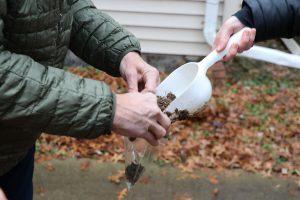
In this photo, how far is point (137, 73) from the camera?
211 centimetres

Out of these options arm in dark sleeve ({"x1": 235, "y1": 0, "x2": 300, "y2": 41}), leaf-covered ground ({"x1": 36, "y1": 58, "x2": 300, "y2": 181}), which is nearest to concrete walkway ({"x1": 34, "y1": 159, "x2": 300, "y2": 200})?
leaf-covered ground ({"x1": 36, "y1": 58, "x2": 300, "y2": 181})

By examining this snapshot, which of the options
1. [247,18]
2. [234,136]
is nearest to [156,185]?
[234,136]

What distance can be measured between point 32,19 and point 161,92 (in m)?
0.71

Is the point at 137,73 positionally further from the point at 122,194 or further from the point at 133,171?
the point at 122,194

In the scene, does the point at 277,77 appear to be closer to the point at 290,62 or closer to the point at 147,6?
the point at 290,62

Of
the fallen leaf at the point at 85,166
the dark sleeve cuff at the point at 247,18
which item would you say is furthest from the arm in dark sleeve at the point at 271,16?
the fallen leaf at the point at 85,166

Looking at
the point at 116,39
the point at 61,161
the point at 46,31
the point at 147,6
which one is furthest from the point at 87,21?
the point at 147,6

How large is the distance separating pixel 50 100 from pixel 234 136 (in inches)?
132

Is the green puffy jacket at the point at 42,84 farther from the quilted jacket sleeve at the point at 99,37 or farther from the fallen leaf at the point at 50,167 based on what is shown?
the fallen leaf at the point at 50,167

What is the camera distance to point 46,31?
1.74 meters

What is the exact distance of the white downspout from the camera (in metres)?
5.37

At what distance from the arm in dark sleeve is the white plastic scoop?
179mm

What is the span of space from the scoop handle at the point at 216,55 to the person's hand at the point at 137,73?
A: 23 cm

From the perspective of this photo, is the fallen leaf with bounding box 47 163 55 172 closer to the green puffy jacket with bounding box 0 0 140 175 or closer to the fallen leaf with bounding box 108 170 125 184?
the fallen leaf with bounding box 108 170 125 184
